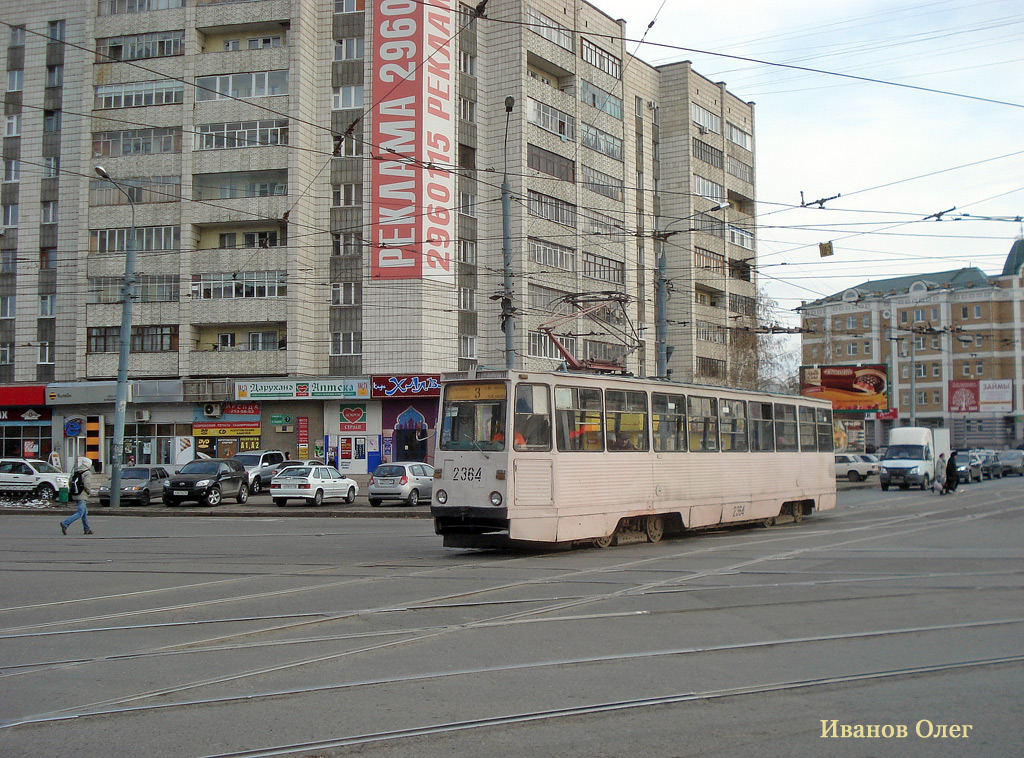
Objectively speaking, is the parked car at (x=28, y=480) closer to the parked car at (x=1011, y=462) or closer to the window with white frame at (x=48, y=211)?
the window with white frame at (x=48, y=211)

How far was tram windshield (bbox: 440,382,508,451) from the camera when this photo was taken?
1395 cm

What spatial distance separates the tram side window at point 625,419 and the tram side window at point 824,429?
8659 mm

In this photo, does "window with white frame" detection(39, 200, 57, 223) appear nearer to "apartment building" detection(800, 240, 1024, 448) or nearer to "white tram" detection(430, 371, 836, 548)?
"white tram" detection(430, 371, 836, 548)

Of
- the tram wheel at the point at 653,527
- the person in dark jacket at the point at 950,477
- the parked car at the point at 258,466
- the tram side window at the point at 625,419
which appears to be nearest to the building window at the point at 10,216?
the parked car at the point at 258,466

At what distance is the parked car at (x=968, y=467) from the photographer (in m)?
46.2

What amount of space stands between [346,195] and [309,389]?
30.4 ft

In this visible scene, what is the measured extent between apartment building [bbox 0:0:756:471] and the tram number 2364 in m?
27.8

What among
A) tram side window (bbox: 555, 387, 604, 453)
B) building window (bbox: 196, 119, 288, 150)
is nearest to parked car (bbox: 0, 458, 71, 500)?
building window (bbox: 196, 119, 288, 150)

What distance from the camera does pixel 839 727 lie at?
17.9 feet

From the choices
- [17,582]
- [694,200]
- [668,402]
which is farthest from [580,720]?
[694,200]

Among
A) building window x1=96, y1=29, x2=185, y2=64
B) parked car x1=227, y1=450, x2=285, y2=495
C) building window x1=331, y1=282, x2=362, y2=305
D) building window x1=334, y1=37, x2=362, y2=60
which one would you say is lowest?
parked car x1=227, y1=450, x2=285, y2=495

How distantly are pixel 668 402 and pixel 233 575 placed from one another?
8276 millimetres

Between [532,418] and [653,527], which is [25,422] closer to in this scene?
[653,527]

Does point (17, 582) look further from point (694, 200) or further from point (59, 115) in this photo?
point (694, 200)
